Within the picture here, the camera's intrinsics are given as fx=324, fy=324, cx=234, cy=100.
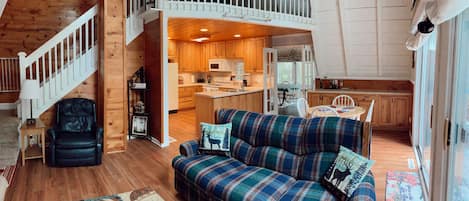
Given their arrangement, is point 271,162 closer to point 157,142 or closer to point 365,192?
point 365,192

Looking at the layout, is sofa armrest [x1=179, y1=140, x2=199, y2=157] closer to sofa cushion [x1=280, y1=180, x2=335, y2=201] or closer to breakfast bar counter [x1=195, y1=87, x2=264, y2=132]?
sofa cushion [x1=280, y1=180, x2=335, y2=201]

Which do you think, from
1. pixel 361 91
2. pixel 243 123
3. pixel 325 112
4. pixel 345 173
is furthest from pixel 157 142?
pixel 361 91

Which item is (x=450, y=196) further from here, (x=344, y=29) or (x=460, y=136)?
(x=344, y=29)

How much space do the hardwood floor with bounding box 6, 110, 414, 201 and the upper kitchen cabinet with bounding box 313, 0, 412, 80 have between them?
2004 millimetres

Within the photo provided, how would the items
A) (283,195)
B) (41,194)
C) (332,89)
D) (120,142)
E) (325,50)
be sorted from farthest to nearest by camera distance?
(332,89), (325,50), (120,142), (41,194), (283,195)

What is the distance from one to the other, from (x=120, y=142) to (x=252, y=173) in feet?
10.1

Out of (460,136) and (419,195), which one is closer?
(460,136)

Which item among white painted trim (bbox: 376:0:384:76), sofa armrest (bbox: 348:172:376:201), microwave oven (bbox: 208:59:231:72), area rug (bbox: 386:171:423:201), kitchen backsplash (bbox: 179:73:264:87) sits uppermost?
white painted trim (bbox: 376:0:384:76)

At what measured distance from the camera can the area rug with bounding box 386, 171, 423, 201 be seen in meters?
3.54

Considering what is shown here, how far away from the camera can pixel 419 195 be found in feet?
11.8

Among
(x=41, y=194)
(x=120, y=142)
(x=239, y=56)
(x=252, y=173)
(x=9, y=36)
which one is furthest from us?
(x=239, y=56)

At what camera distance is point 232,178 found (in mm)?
2947

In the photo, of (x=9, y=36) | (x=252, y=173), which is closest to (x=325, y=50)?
(x=252, y=173)

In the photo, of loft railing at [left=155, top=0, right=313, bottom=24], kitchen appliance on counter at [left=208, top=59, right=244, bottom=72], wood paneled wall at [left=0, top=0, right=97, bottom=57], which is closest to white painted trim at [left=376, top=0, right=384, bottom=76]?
loft railing at [left=155, top=0, right=313, bottom=24]
